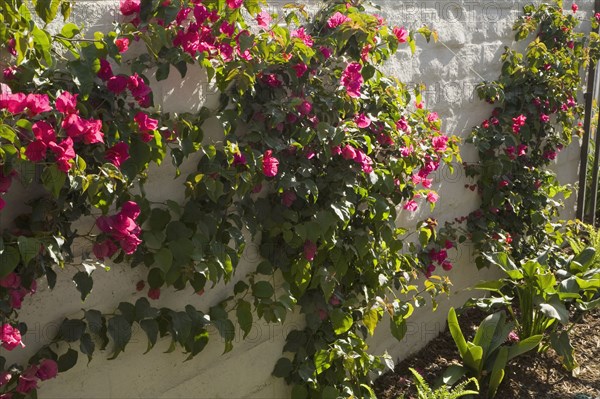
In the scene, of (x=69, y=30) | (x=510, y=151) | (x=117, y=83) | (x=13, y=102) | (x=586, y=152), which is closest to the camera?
(x=13, y=102)

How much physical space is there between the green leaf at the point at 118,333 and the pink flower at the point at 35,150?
2.00 feet

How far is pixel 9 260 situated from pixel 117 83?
54cm

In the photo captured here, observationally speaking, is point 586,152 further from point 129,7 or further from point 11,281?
point 11,281

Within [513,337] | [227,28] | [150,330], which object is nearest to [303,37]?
[227,28]

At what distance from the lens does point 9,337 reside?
180 cm

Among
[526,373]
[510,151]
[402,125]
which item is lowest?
[526,373]

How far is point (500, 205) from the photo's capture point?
412 centimetres

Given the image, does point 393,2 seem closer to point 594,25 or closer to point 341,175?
point 341,175

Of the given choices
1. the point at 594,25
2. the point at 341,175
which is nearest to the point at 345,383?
the point at 341,175

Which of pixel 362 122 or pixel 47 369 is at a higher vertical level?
pixel 362 122

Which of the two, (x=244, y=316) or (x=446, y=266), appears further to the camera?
(x=446, y=266)

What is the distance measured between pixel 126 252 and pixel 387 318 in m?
1.76

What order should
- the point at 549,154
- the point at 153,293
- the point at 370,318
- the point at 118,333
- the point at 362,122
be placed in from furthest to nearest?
the point at 549,154 < the point at 370,318 < the point at 362,122 < the point at 153,293 < the point at 118,333

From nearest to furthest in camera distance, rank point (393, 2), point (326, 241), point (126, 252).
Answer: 1. point (126, 252)
2. point (326, 241)
3. point (393, 2)
